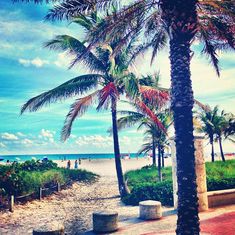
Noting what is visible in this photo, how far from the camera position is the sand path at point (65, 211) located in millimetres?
Result: 11734

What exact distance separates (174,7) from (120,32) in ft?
11.1

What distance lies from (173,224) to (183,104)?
5.98m

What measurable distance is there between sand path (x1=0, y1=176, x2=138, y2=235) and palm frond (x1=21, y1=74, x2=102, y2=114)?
521 centimetres

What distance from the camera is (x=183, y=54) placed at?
691 centimetres

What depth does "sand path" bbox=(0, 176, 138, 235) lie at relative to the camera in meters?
11.7

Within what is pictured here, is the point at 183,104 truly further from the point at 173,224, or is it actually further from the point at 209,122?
the point at 209,122

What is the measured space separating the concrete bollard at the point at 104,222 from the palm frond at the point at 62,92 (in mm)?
7591

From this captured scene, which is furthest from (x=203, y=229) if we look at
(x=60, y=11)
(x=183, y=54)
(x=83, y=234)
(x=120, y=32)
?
(x=60, y=11)

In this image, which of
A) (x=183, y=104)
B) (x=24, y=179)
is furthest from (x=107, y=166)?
(x=183, y=104)

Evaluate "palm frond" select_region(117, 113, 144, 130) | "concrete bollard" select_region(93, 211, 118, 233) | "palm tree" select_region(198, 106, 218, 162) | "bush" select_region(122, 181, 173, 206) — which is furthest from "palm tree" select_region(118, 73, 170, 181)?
"palm tree" select_region(198, 106, 218, 162)

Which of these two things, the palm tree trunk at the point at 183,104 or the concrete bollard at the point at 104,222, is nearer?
the palm tree trunk at the point at 183,104

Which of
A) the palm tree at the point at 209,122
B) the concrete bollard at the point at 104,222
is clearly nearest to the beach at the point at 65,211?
the concrete bollard at the point at 104,222

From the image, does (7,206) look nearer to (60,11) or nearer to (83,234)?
(83,234)

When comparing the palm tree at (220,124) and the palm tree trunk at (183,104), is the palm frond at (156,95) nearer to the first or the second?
the palm tree trunk at (183,104)
